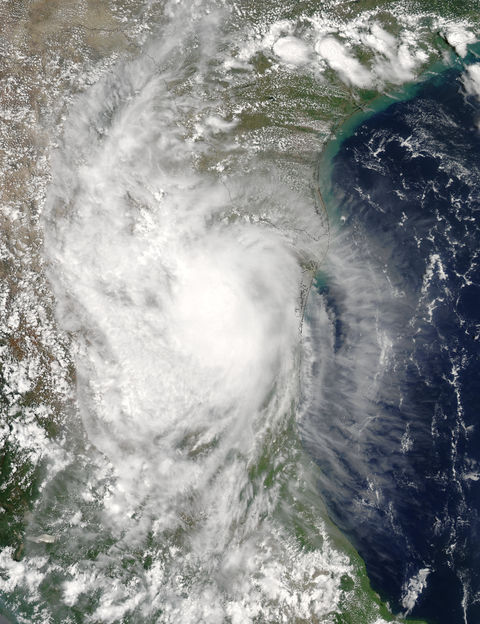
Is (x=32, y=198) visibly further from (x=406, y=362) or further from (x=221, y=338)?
(x=406, y=362)

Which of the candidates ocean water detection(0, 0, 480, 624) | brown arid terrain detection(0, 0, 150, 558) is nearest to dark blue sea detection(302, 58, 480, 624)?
ocean water detection(0, 0, 480, 624)

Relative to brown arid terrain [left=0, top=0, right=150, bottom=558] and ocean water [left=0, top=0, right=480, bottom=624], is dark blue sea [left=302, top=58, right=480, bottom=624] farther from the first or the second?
brown arid terrain [left=0, top=0, right=150, bottom=558]

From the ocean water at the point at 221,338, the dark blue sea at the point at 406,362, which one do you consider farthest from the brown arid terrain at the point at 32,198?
the dark blue sea at the point at 406,362

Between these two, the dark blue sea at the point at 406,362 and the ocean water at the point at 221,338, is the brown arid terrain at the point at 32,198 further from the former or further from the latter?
the dark blue sea at the point at 406,362

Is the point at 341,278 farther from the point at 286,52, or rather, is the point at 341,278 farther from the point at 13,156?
the point at 13,156

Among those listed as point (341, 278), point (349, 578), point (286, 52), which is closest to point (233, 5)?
point (286, 52)

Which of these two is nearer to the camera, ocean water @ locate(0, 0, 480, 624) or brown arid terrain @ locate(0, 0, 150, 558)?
ocean water @ locate(0, 0, 480, 624)
